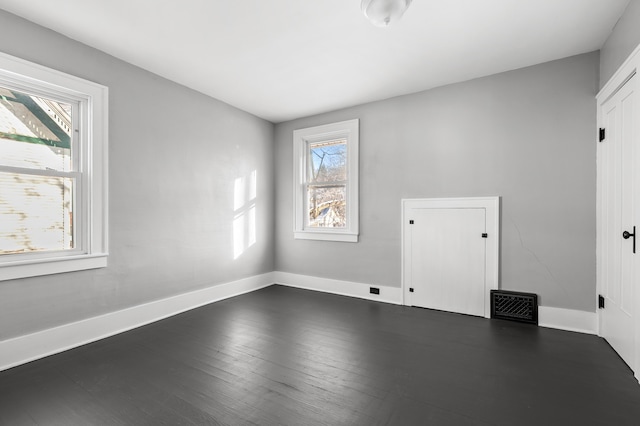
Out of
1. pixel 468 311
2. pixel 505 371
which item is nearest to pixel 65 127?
pixel 505 371

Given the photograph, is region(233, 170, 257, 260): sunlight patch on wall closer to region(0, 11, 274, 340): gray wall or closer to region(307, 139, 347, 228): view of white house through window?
region(0, 11, 274, 340): gray wall

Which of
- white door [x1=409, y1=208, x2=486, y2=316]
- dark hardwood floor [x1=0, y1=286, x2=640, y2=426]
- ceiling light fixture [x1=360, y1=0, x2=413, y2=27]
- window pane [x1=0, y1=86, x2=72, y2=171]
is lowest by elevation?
dark hardwood floor [x1=0, y1=286, x2=640, y2=426]

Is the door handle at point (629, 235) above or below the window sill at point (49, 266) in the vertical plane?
above

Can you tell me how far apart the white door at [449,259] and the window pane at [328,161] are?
4.18 feet

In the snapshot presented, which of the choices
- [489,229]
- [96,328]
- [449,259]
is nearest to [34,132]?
[96,328]

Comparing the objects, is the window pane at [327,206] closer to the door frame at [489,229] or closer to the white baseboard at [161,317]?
the white baseboard at [161,317]

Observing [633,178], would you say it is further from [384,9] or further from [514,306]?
[384,9]

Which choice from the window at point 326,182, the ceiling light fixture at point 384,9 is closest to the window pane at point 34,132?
the ceiling light fixture at point 384,9

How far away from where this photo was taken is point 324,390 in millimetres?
1904

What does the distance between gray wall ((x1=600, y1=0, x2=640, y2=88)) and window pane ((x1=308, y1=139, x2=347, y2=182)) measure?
276 cm

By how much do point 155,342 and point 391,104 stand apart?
3683 millimetres

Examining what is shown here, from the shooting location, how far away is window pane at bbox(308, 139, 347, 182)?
4.37m

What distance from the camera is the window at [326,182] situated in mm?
4168

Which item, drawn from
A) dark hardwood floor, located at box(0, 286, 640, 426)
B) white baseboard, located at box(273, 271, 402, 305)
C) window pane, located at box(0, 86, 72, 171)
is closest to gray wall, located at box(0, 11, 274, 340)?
window pane, located at box(0, 86, 72, 171)
